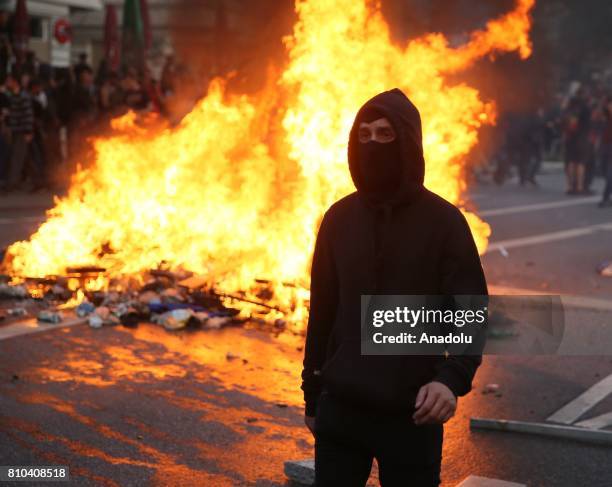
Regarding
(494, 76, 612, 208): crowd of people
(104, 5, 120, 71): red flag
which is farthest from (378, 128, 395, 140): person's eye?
(104, 5, 120, 71): red flag

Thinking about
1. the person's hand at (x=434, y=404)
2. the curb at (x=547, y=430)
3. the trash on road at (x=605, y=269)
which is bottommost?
the curb at (x=547, y=430)

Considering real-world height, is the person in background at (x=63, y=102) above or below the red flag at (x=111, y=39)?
below

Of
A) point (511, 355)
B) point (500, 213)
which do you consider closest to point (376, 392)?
point (511, 355)

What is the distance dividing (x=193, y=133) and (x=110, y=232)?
140 cm

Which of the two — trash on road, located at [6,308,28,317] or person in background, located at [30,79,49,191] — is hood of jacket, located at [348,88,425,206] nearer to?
trash on road, located at [6,308,28,317]

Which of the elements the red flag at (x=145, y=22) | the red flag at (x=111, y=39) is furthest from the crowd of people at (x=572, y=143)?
the red flag at (x=145, y=22)

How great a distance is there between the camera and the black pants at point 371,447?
2.87m

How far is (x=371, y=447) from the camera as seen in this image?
290 centimetres

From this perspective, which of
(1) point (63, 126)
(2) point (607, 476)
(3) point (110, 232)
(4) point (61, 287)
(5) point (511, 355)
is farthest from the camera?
(1) point (63, 126)

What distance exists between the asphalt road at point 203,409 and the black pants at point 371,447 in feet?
5.83

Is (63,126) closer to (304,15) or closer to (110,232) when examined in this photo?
(110,232)

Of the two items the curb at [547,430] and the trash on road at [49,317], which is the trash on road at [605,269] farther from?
the trash on road at [49,317]

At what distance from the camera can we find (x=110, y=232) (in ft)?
33.1

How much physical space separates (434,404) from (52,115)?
55.4 feet
